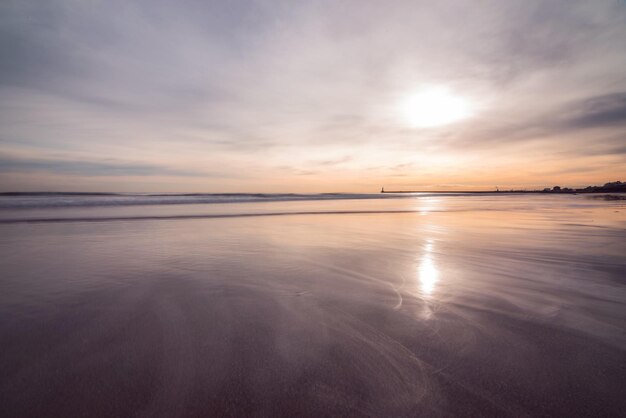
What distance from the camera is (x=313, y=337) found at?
207 cm

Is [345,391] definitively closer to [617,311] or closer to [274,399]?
[274,399]

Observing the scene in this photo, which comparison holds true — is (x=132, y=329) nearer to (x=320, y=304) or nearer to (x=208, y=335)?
(x=208, y=335)

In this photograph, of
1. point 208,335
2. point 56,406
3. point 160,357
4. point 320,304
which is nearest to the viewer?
point 56,406

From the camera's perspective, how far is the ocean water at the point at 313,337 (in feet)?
4.76

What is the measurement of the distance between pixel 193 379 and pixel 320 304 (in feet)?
4.23

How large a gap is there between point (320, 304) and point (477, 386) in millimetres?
1392

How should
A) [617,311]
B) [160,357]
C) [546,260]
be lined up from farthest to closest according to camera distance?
1. [546,260]
2. [617,311]
3. [160,357]

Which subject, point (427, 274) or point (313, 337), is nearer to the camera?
point (313, 337)

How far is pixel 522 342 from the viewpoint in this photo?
6.40ft

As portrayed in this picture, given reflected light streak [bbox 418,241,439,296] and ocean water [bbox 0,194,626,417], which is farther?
reflected light streak [bbox 418,241,439,296]

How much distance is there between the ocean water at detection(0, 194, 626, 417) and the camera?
145cm

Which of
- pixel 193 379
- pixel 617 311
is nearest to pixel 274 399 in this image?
pixel 193 379

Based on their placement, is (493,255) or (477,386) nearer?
(477,386)

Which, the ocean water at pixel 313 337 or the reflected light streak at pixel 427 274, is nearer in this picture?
the ocean water at pixel 313 337
